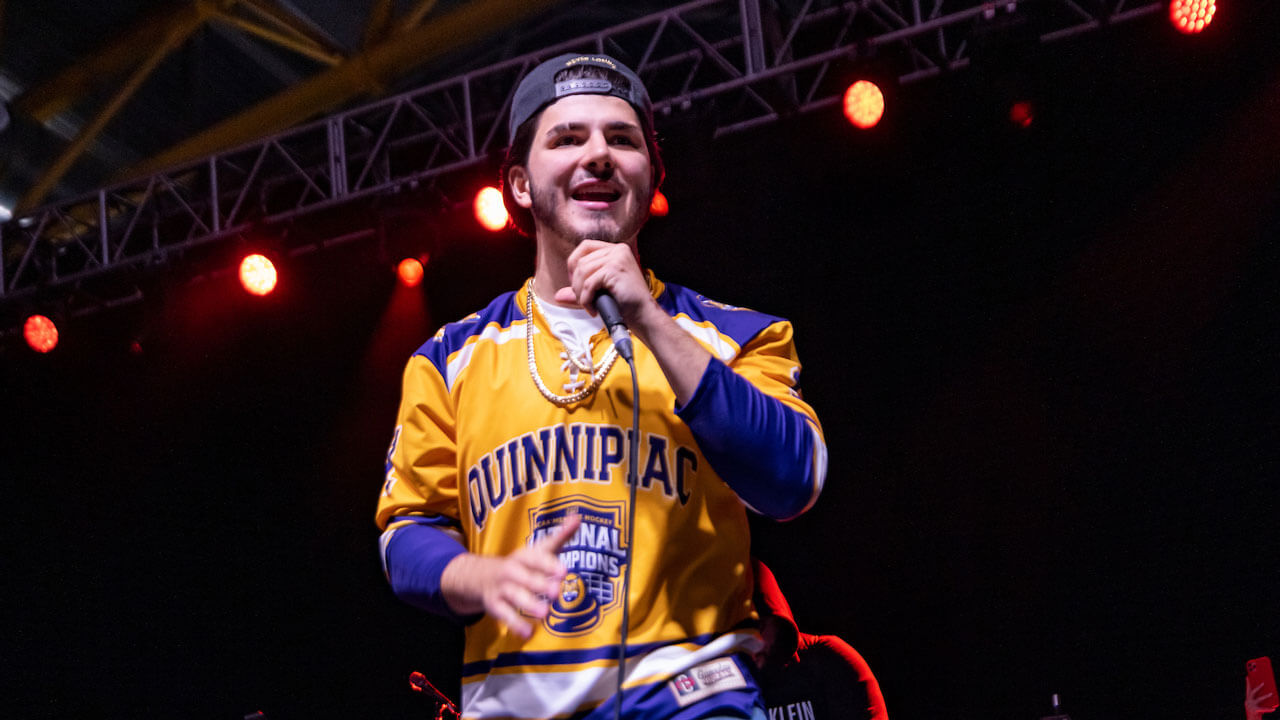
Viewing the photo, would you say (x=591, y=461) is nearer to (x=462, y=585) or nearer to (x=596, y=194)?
(x=462, y=585)

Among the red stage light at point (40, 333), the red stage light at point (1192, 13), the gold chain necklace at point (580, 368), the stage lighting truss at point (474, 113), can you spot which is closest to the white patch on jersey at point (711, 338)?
the gold chain necklace at point (580, 368)

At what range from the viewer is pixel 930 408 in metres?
5.69

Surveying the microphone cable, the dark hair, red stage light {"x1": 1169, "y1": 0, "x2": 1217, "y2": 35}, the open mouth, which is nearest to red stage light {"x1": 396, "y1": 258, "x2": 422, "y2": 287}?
red stage light {"x1": 1169, "y1": 0, "x2": 1217, "y2": 35}

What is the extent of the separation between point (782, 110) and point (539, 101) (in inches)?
133

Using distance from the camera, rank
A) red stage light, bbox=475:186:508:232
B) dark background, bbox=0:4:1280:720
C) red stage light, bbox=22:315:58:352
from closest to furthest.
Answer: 1. dark background, bbox=0:4:1280:720
2. red stage light, bbox=475:186:508:232
3. red stage light, bbox=22:315:58:352

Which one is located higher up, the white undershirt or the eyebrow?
the eyebrow

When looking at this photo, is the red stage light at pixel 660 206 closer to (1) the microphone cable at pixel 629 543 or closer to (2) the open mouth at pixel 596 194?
(2) the open mouth at pixel 596 194

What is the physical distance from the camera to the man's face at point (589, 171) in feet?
5.74

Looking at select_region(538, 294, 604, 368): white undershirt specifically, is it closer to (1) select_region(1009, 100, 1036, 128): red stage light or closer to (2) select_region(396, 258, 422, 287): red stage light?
(1) select_region(1009, 100, 1036, 128): red stage light

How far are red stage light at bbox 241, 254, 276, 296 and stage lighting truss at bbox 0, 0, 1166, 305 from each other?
7.2 inches

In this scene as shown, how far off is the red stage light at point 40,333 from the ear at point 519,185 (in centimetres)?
550

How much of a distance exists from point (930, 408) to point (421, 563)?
179 inches

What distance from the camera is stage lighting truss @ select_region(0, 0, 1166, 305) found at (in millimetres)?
4879

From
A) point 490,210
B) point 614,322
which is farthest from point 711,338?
point 490,210
